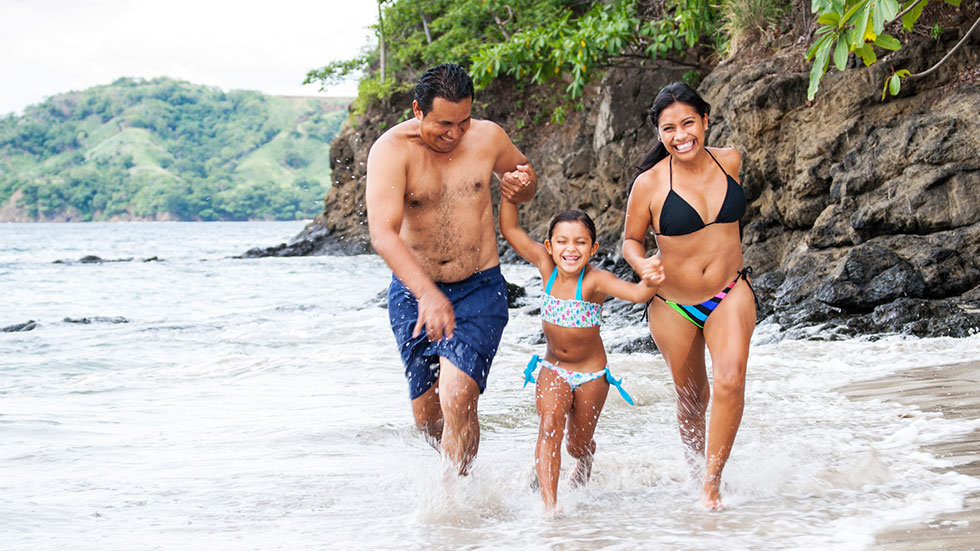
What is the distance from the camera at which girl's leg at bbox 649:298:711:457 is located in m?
4.20

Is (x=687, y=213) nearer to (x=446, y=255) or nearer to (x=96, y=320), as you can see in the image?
(x=446, y=255)

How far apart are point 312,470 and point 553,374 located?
1811mm

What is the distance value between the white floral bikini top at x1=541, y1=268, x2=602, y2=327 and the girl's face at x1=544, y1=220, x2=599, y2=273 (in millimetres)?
68

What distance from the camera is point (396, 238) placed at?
3.76m

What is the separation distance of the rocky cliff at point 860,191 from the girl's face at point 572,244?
502 centimetres

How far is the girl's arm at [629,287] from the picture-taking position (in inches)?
149

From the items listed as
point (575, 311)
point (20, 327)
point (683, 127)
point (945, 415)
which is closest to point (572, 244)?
point (575, 311)

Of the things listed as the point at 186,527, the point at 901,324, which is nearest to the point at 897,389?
the point at 901,324

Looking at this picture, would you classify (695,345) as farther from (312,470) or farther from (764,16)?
(764,16)

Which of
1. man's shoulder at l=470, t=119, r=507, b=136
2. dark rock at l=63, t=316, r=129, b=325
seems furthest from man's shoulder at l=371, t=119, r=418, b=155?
dark rock at l=63, t=316, r=129, b=325

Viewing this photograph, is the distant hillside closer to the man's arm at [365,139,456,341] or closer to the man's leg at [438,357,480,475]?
the man's arm at [365,139,456,341]

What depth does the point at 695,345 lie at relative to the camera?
13.8 ft

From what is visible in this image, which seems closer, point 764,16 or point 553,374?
point 553,374

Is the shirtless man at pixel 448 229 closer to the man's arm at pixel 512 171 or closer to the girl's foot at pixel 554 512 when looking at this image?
the man's arm at pixel 512 171
